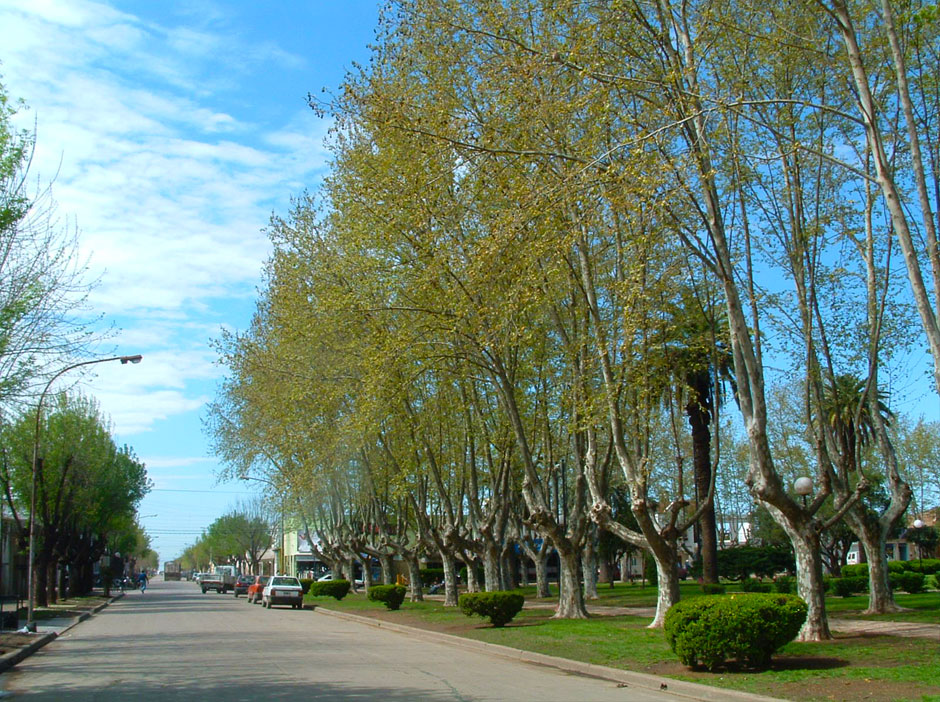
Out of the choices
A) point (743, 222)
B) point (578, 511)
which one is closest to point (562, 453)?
point (578, 511)

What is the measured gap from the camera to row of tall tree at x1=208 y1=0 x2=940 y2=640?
50.3 ft

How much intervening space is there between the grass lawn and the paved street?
116 cm

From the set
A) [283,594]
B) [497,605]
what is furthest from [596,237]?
[283,594]

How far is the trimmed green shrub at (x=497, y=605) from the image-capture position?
25.5m

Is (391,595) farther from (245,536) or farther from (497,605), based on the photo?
(245,536)

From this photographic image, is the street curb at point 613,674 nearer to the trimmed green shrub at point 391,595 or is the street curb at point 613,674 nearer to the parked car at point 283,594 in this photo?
the trimmed green shrub at point 391,595

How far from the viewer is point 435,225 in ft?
78.1

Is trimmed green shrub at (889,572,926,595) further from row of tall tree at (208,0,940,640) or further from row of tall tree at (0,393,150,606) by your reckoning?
row of tall tree at (0,393,150,606)

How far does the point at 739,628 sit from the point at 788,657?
1868 mm

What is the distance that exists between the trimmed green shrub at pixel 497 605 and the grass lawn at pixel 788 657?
44 cm

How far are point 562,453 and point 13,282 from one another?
899 inches

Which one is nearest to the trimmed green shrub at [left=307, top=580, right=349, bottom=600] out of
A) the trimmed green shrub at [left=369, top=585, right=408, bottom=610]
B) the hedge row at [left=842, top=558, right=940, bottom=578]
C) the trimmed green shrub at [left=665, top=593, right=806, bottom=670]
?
the trimmed green shrub at [left=369, top=585, right=408, bottom=610]

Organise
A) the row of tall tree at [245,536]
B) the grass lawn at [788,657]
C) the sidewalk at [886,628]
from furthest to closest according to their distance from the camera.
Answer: the row of tall tree at [245,536], the sidewalk at [886,628], the grass lawn at [788,657]

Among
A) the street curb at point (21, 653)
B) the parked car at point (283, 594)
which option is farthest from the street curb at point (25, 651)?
the parked car at point (283, 594)
